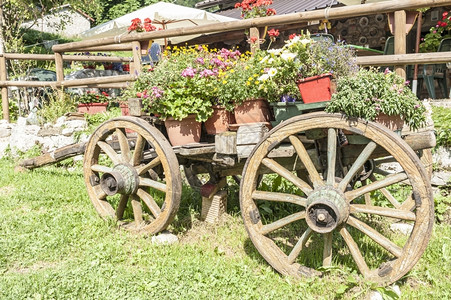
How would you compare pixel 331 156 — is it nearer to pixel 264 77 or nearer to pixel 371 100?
pixel 371 100

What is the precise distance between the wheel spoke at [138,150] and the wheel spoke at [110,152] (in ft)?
0.53

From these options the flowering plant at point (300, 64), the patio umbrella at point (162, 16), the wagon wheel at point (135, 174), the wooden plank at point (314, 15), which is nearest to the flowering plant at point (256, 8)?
the wooden plank at point (314, 15)

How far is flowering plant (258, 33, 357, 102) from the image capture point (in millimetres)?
2748

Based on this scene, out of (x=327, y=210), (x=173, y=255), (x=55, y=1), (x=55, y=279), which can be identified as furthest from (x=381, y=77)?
(x=55, y=1)

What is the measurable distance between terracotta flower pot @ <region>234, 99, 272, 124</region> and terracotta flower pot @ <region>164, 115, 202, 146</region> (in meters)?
0.43

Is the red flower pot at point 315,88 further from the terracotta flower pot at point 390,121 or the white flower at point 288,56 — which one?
the terracotta flower pot at point 390,121

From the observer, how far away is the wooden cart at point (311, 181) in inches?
94.2

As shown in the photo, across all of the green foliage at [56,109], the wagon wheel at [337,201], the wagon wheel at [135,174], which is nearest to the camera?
the wagon wheel at [337,201]

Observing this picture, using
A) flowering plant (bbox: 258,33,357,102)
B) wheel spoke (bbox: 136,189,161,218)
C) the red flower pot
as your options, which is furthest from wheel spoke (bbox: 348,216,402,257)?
wheel spoke (bbox: 136,189,161,218)

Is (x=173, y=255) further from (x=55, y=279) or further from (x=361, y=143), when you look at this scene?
(x=361, y=143)

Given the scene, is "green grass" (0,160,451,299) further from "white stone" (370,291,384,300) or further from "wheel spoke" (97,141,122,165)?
"wheel spoke" (97,141,122,165)

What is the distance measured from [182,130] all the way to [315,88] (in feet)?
3.96

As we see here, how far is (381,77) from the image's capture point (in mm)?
2543

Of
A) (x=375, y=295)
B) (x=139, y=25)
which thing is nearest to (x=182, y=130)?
(x=375, y=295)
